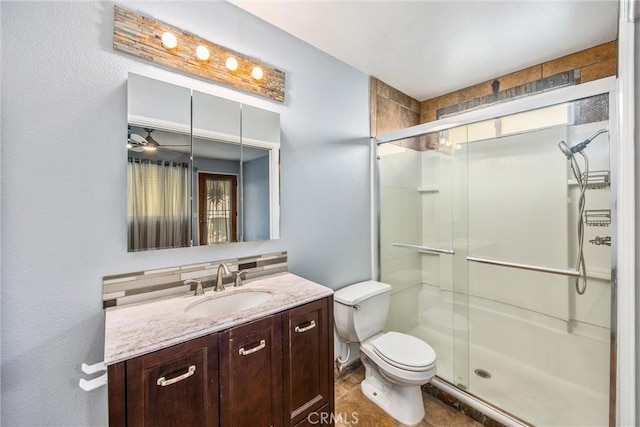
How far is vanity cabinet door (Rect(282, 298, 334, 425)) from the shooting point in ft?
3.91

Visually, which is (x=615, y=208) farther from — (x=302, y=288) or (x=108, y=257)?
(x=108, y=257)

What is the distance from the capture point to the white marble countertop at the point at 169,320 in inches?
33.4

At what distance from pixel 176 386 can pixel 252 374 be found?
287mm

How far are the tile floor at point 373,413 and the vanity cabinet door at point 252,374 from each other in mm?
765

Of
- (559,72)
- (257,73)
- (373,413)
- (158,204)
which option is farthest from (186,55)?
(559,72)

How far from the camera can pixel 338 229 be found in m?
2.05

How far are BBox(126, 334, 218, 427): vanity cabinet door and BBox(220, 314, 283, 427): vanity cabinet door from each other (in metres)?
0.04

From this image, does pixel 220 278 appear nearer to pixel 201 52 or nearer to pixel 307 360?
pixel 307 360

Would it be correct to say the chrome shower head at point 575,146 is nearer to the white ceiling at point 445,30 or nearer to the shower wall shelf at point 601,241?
the shower wall shelf at point 601,241

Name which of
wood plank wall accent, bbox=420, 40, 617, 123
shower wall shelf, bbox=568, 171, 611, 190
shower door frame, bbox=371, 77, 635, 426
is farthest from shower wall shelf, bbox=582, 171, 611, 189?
wood plank wall accent, bbox=420, 40, 617, 123

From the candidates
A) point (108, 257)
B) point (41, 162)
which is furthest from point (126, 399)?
point (41, 162)

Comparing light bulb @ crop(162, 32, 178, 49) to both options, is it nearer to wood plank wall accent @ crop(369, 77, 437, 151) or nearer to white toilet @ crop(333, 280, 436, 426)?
wood plank wall accent @ crop(369, 77, 437, 151)

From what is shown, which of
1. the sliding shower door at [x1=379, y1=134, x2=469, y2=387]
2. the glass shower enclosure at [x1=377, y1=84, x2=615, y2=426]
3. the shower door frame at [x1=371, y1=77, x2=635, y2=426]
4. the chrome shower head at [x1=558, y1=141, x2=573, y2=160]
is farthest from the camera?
the sliding shower door at [x1=379, y1=134, x2=469, y2=387]

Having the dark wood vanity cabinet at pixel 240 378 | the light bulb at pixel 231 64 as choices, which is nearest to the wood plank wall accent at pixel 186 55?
the light bulb at pixel 231 64
